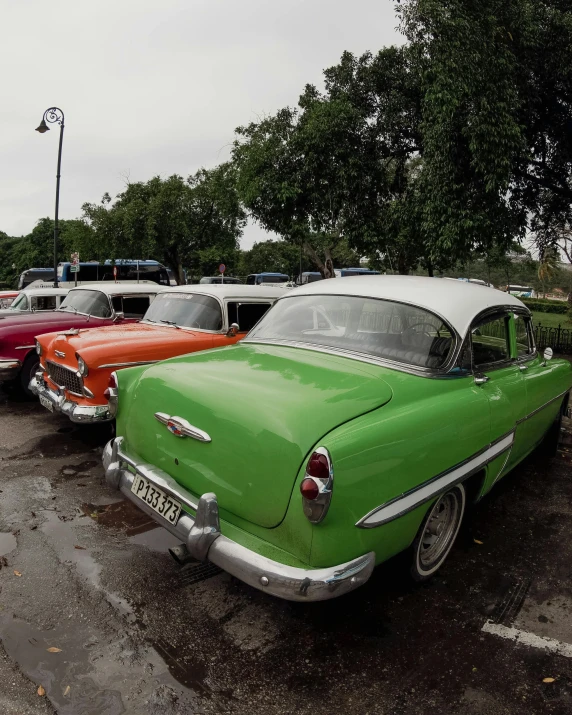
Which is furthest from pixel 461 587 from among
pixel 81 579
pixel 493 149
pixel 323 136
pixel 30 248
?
pixel 30 248

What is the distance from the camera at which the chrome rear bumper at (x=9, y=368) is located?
23.3ft

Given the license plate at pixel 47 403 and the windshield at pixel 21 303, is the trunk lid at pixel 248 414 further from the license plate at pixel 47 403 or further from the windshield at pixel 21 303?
the windshield at pixel 21 303

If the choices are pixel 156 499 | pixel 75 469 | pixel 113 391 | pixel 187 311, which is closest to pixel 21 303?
pixel 187 311

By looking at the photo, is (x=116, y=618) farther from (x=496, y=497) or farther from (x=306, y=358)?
(x=496, y=497)

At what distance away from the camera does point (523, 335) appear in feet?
14.9

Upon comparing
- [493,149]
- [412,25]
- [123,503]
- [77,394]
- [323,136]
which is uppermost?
[412,25]

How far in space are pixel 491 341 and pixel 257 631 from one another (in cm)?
263

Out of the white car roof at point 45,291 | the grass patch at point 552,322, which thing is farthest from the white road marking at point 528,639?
the grass patch at point 552,322

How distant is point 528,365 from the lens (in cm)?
443

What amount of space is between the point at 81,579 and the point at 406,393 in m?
2.30

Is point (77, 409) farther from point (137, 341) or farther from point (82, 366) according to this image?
point (137, 341)

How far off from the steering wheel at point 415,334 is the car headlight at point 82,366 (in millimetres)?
3309

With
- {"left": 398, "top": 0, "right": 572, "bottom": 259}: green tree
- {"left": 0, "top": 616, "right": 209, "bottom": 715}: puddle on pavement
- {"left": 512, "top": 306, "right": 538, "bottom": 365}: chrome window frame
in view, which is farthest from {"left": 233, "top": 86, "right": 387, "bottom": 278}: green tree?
{"left": 0, "top": 616, "right": 209, "bottom": 715}: puddle on pavement

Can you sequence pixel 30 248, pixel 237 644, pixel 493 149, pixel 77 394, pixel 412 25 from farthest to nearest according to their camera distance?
pixel 30 248
pixel 412 25
pixel 493 149
pixel 77 394
pixel 237 644
